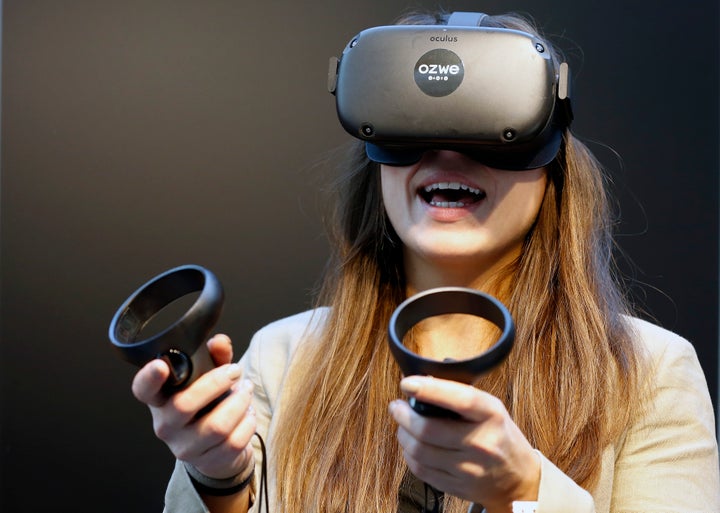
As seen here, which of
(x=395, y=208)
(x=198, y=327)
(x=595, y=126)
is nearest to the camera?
(x=198, y=327)

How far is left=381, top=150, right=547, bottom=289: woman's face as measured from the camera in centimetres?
114

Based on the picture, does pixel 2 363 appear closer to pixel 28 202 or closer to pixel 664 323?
pixel 28 202

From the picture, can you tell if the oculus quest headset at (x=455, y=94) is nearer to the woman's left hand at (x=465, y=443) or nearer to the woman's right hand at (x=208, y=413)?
the woman's right hand at (x=208, y=413)

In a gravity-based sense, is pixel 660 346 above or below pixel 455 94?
below

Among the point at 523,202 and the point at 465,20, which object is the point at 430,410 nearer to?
the point at 523,202

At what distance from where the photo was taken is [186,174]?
169 centimetres

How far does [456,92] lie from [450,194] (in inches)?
5.9

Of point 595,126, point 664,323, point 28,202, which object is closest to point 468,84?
point 595,126

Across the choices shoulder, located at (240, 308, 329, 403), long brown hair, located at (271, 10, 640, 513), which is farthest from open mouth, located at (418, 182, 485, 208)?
shoulder, located at (240, 308, 329, 403)

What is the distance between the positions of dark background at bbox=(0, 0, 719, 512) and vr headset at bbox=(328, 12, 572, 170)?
0.57 meters

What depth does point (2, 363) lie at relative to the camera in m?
1.69

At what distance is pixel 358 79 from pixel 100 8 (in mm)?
723

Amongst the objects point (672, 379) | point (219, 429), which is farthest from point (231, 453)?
point (672, 379)

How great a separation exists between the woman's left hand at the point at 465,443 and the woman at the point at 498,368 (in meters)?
0.22
